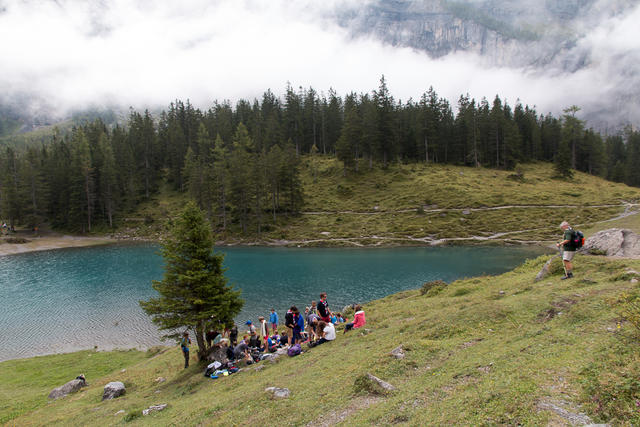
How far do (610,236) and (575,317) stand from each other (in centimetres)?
1467

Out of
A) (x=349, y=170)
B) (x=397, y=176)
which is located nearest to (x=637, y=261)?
(x=397, y=176)

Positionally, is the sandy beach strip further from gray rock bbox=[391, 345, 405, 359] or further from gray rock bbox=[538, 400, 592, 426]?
gray rock bbox=[538, 400, 592, 426]

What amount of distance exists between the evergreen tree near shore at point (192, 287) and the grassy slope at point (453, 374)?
3.09 meters

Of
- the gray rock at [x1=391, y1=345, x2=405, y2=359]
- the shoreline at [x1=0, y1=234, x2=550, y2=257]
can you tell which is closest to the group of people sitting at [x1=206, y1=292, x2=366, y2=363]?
the gray rock at [x1=391, y1=345, x2=405, y2=359]

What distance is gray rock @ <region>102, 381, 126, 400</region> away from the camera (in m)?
18.2

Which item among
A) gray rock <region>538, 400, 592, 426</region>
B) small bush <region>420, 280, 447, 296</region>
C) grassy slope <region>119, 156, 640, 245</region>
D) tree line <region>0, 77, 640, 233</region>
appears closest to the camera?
gray rock <region>538, 400, 592, 426</region>

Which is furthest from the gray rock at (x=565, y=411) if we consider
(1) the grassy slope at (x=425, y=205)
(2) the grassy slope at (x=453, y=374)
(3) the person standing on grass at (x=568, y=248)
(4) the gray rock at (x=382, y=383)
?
(1) the grassy slope at (x=425, y=205)

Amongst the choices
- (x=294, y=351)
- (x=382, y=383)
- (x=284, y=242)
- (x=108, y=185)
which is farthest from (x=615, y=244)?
(x=108, y=185)

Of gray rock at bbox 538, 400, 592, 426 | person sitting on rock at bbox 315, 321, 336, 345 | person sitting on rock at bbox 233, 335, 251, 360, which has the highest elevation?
gray rock at bbox 538, 400, 592, 426

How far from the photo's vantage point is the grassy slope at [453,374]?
22.3 ft

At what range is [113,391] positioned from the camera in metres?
18.4

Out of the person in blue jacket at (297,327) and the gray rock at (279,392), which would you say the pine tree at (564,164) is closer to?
the person in blue jacket at (297,327)

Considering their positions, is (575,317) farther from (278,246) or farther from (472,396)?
(278,246)

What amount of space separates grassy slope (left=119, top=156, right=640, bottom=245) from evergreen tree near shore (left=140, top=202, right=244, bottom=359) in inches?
1967
